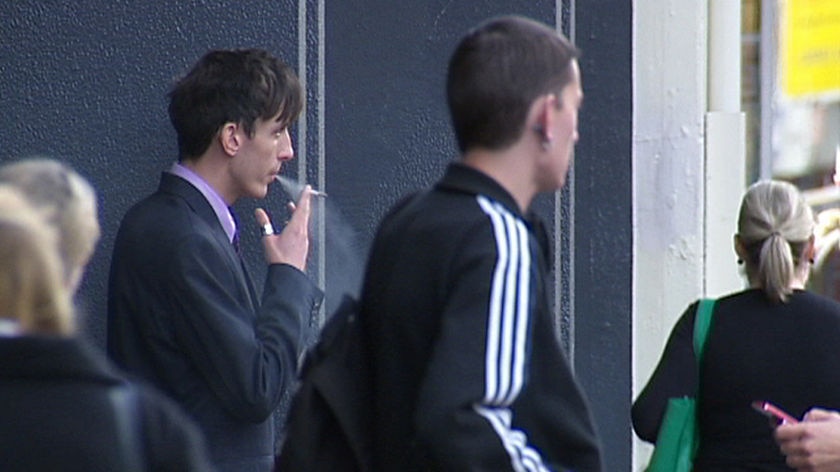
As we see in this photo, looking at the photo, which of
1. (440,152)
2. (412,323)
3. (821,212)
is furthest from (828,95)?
(412,323)

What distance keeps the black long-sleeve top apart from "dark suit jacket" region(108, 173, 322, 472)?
0.91 metres

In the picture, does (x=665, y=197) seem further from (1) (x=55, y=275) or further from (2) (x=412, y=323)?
(1) (x=55, y=275)

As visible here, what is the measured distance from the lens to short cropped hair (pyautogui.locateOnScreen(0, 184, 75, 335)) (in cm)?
237

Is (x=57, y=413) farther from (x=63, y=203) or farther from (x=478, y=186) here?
(x=478, y=186)

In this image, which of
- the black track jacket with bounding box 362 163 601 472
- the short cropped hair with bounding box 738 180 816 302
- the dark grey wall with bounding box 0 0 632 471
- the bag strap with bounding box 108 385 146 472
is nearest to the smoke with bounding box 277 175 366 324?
the dark grey wall with bounding box 0 0 632 471

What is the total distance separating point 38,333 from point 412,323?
26.7 inches

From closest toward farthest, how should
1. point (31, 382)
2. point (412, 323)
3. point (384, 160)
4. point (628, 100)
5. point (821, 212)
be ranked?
point (31, 382)
point (412, 323)
point (384, 160)
point (628, 100)
point (821, 212)

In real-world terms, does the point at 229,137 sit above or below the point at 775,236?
above

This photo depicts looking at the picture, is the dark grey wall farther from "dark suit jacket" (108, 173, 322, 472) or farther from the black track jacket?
the black track jacket

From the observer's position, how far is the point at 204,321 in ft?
12.6

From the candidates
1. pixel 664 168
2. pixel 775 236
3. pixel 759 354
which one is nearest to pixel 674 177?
pixel 664 168

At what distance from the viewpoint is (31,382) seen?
2.37 meters

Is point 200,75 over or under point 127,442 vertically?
over

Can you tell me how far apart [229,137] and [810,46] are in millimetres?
3555
